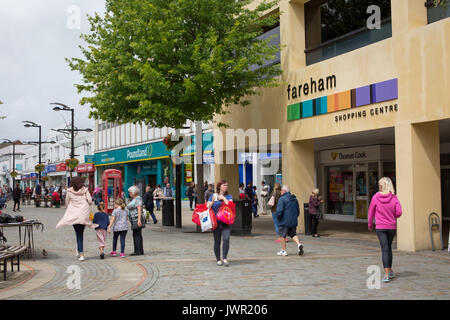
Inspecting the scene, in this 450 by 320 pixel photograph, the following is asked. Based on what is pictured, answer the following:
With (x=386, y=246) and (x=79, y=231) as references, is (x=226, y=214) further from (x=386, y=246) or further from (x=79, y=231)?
(x=79, y=231)

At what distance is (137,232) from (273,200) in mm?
4807

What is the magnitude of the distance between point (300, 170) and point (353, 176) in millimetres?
5249

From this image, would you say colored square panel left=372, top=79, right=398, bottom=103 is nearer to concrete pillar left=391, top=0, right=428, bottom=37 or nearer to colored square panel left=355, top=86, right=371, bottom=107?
colored square panel left=355, top=86, right=371, bottom=107

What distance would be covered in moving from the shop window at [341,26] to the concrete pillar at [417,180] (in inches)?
117

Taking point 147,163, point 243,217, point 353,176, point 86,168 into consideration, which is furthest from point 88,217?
point 86,168

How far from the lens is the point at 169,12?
49.7 feet

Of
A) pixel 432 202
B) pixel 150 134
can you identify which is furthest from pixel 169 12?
pixel 150 134

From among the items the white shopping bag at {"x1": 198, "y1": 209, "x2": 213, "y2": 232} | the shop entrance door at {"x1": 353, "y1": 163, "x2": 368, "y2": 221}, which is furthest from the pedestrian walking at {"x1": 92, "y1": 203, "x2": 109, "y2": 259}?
the shop entrance door at {"x1": 353, "y1": 163, "x2": 368, "y2": 221}

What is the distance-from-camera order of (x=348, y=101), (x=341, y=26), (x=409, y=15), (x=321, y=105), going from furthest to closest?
(x=341, y=26) < (x=321, y=105) < (x=348, y=101) < (x=409, y=15)

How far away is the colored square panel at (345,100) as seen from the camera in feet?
45.6

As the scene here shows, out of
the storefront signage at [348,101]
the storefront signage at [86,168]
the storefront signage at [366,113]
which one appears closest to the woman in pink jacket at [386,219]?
the storefront signage at [366,113]

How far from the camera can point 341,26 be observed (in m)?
15.8
